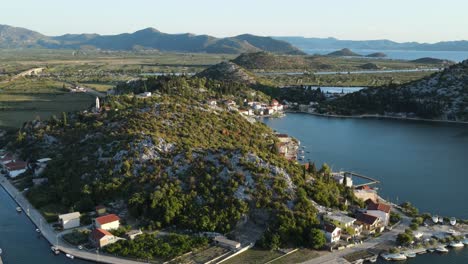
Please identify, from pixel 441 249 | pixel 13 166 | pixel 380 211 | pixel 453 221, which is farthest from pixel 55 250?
pixel 453 221

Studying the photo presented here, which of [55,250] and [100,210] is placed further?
[100,210]

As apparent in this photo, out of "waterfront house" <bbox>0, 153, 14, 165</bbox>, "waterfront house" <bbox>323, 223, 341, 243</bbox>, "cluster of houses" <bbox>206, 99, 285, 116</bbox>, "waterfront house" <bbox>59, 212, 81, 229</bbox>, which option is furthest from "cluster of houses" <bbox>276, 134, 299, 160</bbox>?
"waterfront house" <bbox>0, 153, 14, 165</bbox>

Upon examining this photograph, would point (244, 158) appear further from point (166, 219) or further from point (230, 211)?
point (166, 219)

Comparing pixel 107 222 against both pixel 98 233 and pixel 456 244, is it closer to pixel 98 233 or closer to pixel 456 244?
pixel 98 233

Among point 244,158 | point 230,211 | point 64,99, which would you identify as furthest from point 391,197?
point 64,99

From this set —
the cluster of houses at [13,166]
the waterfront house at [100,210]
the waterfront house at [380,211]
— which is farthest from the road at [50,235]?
the waterfront house at [380,211]

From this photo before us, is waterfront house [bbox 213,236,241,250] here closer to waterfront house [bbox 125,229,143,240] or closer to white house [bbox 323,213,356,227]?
waterfront house [bbox 125,229,143,240]

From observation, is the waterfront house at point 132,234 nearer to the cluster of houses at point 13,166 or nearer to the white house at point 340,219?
the white house at point 340,219
